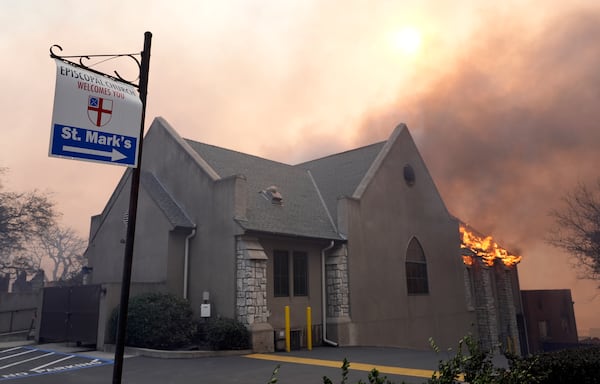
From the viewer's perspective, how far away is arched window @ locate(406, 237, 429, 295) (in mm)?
24594

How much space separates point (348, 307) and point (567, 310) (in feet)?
91.6

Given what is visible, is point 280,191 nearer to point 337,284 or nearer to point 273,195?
point 273,195

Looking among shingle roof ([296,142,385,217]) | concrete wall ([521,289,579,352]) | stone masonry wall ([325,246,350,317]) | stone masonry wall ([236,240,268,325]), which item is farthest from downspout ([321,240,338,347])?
concrete wall ([521,289,579,352])

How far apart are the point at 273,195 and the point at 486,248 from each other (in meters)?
18.6

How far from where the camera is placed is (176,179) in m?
21.4

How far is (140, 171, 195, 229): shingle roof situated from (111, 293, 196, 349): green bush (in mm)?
3428

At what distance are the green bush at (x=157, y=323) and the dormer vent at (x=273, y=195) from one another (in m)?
6.25

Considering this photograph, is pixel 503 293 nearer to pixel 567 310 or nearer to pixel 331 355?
pixel 567 310

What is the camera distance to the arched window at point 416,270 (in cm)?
2459

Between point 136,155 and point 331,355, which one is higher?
point 136,155

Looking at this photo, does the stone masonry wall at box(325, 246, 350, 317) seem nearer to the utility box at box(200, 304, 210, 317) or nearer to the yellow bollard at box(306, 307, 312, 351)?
the yellow bollard at box(306, 307, 312, 351)

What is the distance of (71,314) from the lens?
18.5m

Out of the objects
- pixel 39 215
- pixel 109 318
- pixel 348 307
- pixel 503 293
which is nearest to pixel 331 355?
pixel 348 307

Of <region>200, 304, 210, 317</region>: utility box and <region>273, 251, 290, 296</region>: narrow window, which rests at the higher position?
<region>273, 251, 290, 296</region>: narrow window
